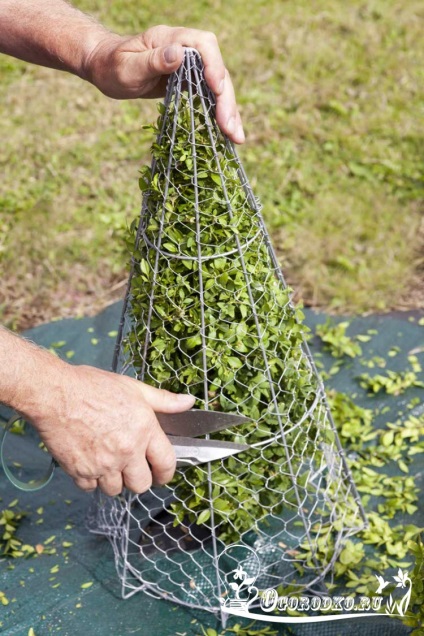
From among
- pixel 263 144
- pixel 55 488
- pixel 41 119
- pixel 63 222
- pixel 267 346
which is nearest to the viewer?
pixel 267 346

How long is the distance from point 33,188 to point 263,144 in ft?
4.93

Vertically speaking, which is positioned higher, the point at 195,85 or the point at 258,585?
the point at 195,85

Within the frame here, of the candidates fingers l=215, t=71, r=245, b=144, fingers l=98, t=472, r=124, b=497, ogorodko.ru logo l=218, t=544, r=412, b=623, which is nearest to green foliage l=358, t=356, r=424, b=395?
ogorodko.ru logo l=218, t=544, r=412, b=623

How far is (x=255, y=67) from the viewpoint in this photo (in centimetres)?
578

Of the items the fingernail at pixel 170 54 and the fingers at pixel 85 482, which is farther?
the fingers at pixel 85 482

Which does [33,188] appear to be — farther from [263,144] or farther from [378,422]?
[378,422]

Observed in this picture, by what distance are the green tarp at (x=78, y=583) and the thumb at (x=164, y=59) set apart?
162 centimetres

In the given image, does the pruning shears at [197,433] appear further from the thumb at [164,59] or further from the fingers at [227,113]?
the thumb at [164,59]

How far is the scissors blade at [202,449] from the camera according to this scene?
2.19m

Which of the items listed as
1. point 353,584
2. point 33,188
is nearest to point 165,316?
point 353,584

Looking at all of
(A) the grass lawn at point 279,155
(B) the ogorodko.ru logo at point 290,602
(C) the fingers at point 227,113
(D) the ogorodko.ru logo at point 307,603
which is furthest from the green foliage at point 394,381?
(C) the fingers at point 227,113

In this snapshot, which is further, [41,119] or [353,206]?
[41,119]

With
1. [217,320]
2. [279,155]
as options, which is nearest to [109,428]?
[217,320]

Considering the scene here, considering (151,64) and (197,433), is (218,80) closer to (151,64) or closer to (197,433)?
(151,64)
